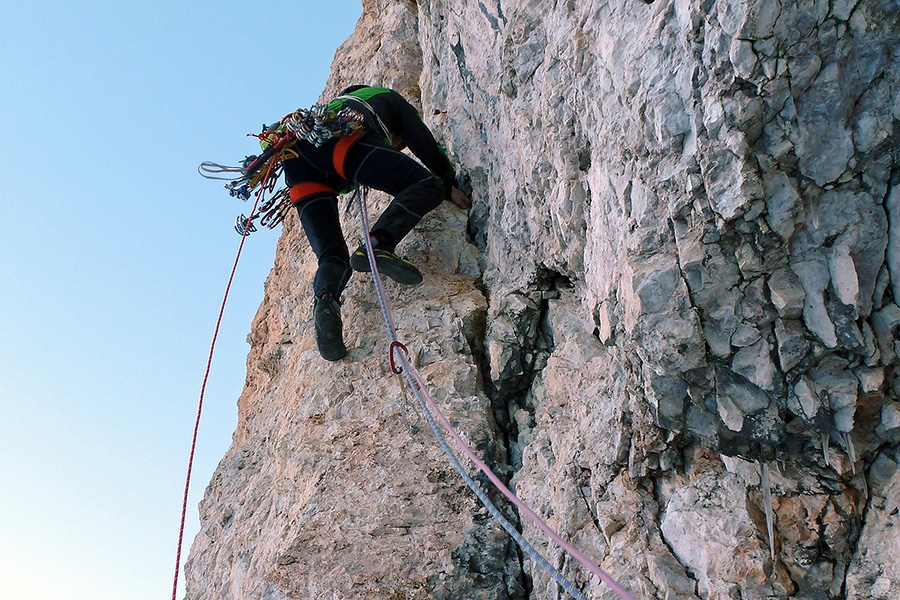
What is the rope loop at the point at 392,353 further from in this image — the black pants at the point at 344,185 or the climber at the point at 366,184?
the black pants at the point at 344,185

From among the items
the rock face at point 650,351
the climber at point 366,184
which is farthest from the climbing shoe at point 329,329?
the rock face at point 650,351

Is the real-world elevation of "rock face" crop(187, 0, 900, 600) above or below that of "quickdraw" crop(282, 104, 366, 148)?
below

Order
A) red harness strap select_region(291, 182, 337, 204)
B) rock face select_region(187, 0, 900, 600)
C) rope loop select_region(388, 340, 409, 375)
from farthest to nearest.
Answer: red harness strap select_region(291, 182, 337, 204) → rope loop select_region(388, 340, 409, 375) → rock face select_region(187, 0, 900, 600)

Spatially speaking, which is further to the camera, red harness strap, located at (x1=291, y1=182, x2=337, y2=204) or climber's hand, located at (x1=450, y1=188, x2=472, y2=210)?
climber's hand, located at (x1=450, y1=188, x2=472, y2=210)

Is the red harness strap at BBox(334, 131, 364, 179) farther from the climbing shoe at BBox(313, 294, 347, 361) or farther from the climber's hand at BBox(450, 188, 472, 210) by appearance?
the climbing shoe at BBox(313, 294, 347, 361)

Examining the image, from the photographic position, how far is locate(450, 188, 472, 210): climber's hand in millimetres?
4434

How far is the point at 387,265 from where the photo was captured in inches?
151

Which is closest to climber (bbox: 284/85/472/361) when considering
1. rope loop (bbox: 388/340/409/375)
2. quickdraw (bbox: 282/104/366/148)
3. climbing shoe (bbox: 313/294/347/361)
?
climbing shoe (bbox: 313/294/347/361)

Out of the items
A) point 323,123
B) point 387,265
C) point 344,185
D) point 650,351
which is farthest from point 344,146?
point 650,351

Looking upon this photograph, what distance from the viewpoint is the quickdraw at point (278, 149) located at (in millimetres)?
3984

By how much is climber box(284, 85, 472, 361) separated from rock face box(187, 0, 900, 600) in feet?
0.95

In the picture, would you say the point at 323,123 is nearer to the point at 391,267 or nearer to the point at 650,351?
the point at 391,267

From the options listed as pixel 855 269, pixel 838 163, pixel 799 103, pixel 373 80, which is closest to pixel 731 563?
pixel 855 269

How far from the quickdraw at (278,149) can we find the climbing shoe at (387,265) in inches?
26.4
